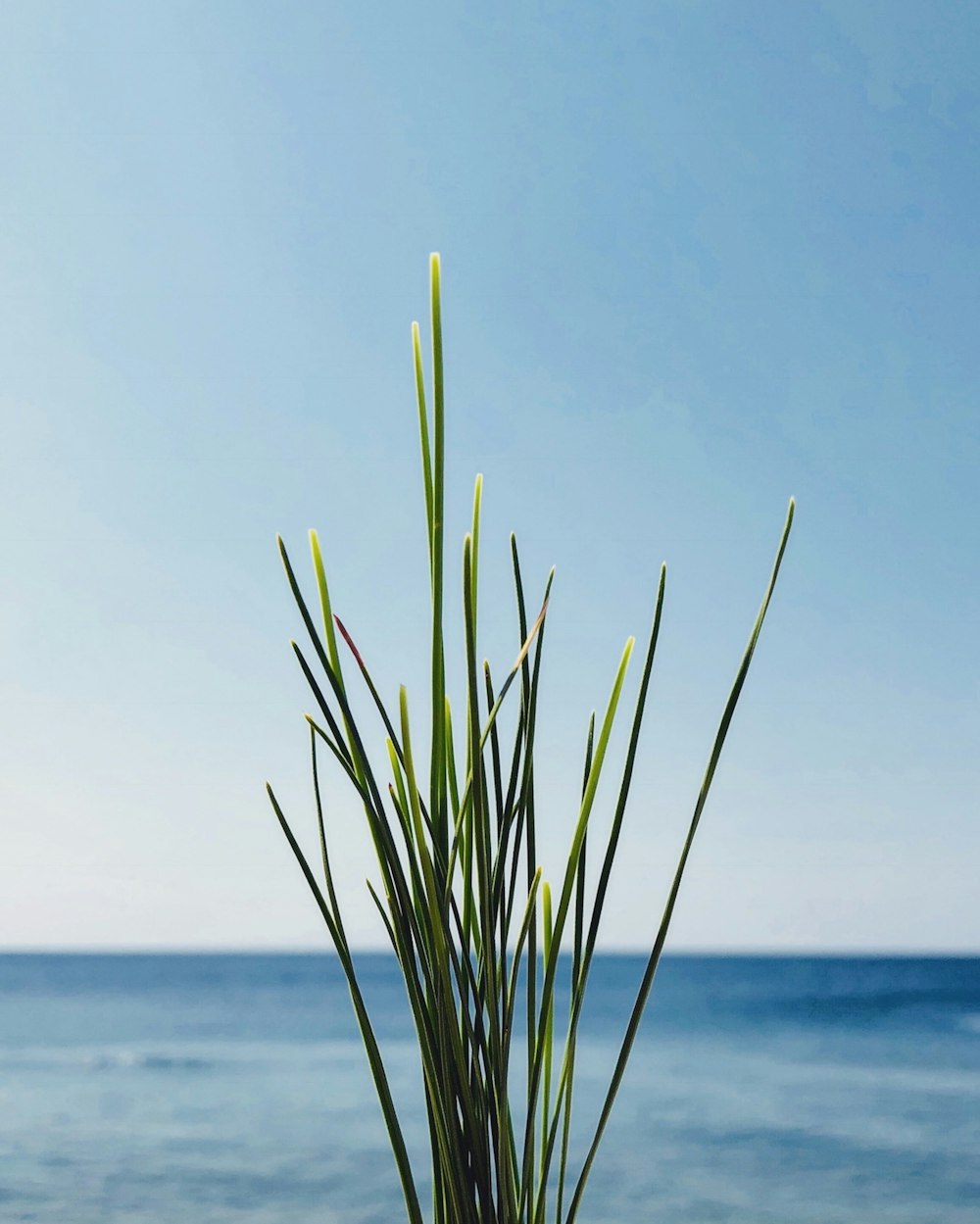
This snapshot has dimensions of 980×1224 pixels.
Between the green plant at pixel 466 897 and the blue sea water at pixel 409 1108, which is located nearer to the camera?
the green plant at pixel 466 897

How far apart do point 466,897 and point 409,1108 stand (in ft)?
37.1

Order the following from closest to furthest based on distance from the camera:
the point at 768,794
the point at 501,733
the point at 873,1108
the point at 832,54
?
the point at 501,733, the point at 832,54, the point at 873,1108, the point at 768,794

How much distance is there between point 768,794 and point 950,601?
9207mm

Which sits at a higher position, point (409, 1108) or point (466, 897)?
point (466, 897)

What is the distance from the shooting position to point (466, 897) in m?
0.70

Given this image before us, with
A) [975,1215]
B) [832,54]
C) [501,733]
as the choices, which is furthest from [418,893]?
[975,1215]

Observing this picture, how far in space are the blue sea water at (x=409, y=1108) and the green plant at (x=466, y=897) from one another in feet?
21.6

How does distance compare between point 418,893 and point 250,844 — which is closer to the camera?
point 418,893

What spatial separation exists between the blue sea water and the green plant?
21.6 ft

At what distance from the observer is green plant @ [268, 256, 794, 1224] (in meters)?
0.64

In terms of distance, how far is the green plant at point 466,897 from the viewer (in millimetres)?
643

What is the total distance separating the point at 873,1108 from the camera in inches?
433

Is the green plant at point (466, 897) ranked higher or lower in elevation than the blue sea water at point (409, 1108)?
higher

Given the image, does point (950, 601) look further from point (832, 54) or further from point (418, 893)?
point (418, 893)
